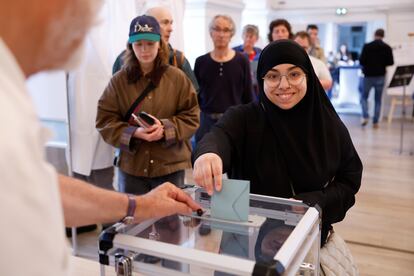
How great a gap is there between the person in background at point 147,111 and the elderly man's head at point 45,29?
1.74 m

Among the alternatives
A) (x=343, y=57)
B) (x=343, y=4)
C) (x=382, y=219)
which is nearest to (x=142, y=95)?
(x=382, y=219)

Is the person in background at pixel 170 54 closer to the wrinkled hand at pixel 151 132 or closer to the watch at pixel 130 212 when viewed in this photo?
the wrinkled hand at pixel 151 132

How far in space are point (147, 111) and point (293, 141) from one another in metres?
1.07

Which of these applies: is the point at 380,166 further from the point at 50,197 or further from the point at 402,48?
the point at 50,197

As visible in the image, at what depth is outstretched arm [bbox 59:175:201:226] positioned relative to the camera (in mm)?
1106

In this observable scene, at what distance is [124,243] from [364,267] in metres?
2.22

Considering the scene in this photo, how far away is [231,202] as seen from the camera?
1239 millimetres

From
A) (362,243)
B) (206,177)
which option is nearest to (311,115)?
(206,177)

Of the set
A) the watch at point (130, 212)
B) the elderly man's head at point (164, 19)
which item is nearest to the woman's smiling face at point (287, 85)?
the watch at point (130, 212)

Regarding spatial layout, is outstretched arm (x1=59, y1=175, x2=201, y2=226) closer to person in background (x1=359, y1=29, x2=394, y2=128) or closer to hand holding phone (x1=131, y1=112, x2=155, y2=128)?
hand holding phone (x1=131, y1=112, x2=155, y2=128)

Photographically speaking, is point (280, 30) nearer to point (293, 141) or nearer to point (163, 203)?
point (293, 141)

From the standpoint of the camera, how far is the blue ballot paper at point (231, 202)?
1211 millimetres

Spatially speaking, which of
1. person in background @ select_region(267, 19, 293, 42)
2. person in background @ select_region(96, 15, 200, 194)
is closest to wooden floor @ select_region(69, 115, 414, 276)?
person in background @ select_region(96, 15, 200, 194)

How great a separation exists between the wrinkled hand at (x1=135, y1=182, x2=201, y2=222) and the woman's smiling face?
0.55 metres
